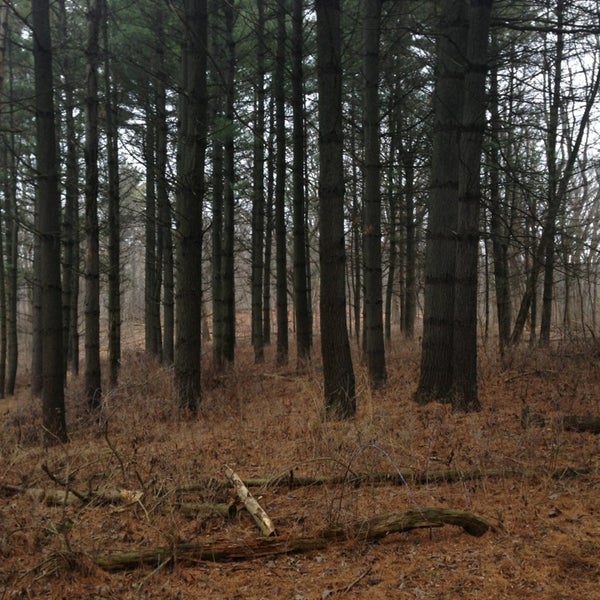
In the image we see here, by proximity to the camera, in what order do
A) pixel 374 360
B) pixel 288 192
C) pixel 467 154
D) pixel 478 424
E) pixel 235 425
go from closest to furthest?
pixel 478 424 < pixel 467 154 < pixel 235 425 < pixel 374 360 < pixel 288 192

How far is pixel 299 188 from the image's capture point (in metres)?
12.1

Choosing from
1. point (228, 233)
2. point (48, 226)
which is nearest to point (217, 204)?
point (228, 233)

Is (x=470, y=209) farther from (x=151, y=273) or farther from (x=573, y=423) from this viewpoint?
(x=151, y=273)

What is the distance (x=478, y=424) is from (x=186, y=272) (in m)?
4.93

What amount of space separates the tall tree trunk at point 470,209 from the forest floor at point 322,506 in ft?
1.58

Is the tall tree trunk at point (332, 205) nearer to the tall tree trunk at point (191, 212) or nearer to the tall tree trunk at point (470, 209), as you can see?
the tall tree trunk at point (470, 209)

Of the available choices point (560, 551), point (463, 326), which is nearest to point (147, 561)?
point (560, 551)

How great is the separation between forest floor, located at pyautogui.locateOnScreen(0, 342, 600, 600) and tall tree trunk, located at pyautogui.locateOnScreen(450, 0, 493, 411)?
1.58 ft

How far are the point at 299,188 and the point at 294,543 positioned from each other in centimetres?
926

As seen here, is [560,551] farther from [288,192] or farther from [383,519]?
[288,192]

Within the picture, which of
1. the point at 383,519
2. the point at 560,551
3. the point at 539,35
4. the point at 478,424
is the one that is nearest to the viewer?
the point at 560,551

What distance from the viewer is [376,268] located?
968 cm

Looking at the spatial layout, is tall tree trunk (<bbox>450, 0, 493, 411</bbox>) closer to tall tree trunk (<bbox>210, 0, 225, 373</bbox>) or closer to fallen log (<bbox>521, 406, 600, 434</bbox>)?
fallen log (<bbox>521, 406, 600, 434</bbox>)

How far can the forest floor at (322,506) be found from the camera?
3.49m
